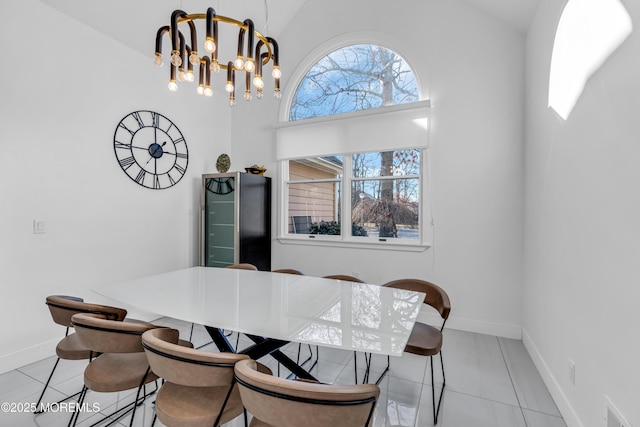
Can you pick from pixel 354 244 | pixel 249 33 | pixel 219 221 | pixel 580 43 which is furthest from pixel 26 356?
pixel 580 43

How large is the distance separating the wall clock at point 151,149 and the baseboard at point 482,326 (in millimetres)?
3588

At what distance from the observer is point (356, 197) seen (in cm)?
391

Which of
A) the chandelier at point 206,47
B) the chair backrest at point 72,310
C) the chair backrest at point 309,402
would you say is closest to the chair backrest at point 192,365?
the chair backrest at point 309,402

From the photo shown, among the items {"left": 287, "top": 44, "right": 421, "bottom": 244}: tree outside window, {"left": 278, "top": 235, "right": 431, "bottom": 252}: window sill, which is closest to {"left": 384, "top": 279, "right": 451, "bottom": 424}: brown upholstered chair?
{"left": 278, "top": 235, "right": 431, "bottom": 252}: window sill

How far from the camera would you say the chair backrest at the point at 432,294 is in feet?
6.69

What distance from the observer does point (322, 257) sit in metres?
4.00

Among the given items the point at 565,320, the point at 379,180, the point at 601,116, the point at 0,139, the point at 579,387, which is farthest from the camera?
the point at 379,180

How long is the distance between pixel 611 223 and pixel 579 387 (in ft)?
3.26

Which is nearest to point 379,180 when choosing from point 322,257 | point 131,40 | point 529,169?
point 322,257

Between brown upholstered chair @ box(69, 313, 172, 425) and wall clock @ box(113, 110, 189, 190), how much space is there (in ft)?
7.46

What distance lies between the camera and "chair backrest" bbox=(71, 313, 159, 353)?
4.40 feet

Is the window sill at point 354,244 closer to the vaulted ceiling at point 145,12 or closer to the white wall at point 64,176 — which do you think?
the white wall at point 64,176

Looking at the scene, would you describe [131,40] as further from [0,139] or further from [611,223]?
[611,223]

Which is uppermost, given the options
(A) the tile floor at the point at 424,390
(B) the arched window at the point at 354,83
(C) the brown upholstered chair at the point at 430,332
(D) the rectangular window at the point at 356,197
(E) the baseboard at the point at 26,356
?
(B) the arched window at the point at 354,83
